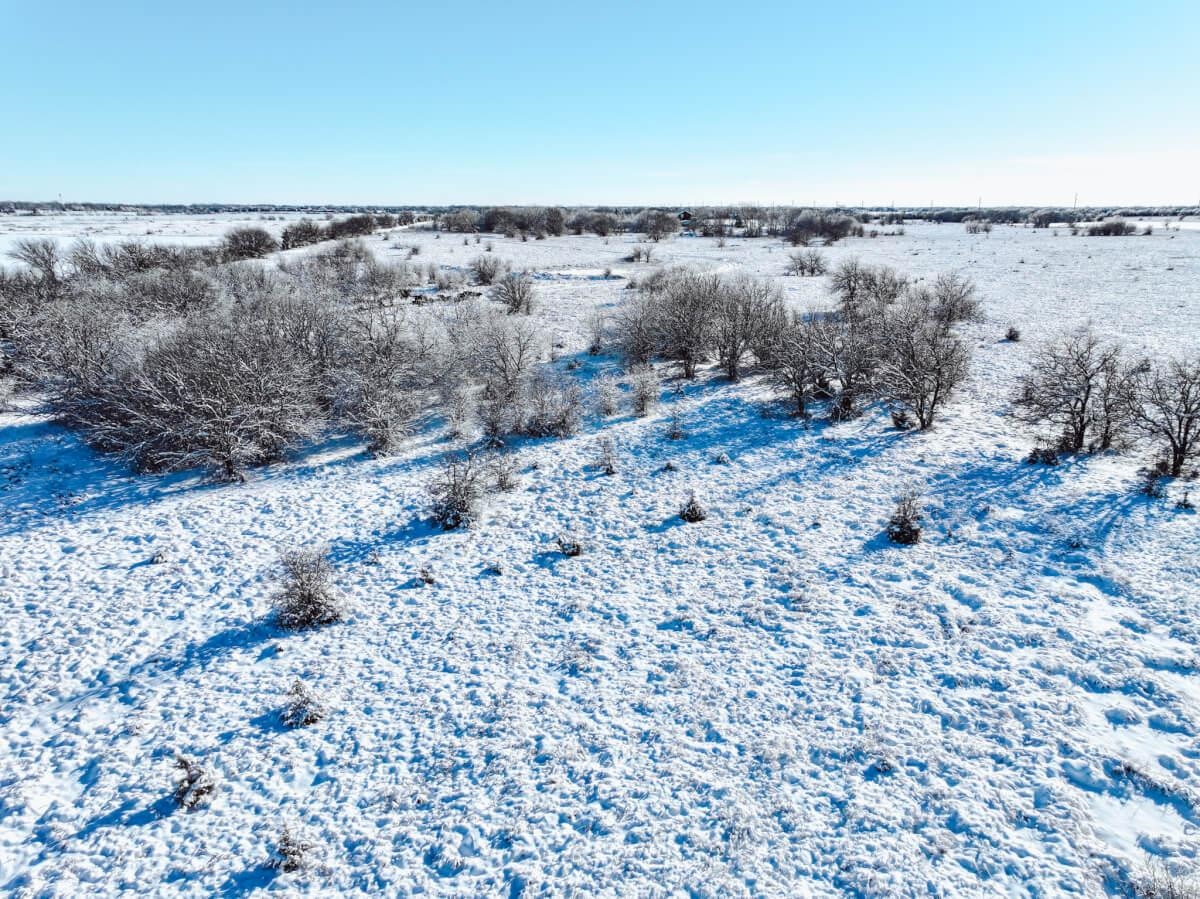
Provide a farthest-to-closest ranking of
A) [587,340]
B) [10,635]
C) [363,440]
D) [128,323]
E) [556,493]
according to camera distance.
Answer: [587,340] < [128,323] < [363,440] < [556,493] < [10,635]

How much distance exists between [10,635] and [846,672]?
13209 millimetres

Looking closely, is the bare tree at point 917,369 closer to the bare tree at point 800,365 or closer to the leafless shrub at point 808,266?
the bare tree at point 800,365

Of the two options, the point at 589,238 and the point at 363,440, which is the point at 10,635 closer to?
the point at 363,440

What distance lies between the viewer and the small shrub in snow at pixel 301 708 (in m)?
7.86

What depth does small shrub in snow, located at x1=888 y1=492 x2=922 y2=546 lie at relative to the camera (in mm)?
11398

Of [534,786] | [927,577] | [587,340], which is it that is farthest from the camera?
[587,340]

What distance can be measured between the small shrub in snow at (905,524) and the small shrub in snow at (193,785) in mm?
11549

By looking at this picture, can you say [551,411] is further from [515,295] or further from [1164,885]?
[1164,885]

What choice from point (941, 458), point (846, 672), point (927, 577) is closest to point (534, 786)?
point (846, 672)

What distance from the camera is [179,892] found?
5914 millimetres

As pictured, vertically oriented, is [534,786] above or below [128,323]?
below

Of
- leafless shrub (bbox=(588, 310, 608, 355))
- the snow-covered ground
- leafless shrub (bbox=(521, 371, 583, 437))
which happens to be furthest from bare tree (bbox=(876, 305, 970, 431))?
leafless shrub (bbox=(588, 310, 608, 355))

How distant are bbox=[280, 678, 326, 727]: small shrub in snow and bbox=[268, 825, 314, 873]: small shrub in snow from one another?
1.55 meters

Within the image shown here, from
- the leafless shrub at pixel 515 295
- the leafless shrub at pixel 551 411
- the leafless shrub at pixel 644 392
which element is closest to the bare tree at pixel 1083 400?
the leafless shrub at pixel 644 392
